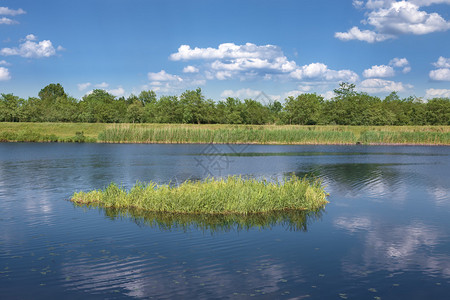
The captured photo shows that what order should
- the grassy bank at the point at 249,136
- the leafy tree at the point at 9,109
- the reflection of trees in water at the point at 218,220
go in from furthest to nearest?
the leafy tree at the point at 9,109, the grassy bank at the point at 249,136, the reflection of trees in water at the point at 218,220

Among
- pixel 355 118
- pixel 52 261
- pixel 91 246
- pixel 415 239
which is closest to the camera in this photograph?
pixel 52 261

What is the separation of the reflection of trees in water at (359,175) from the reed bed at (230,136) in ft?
116

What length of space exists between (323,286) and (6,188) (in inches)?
1030

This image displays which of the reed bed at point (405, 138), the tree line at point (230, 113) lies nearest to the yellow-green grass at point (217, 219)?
the reed bed at point (405, 138)

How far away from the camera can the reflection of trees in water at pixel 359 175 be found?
106 ft

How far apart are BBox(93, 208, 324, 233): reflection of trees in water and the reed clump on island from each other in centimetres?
47

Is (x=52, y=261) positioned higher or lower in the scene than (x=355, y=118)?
lower

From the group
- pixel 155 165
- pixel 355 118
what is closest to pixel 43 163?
pixel 155 165

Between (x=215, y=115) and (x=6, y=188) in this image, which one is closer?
(x=6, y=188)

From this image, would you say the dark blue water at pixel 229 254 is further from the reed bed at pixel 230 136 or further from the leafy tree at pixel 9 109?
the leafy tree at pixel 9 109

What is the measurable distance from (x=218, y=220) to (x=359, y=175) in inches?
901

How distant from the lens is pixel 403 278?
12.9 metres

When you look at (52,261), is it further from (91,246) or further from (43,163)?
(43,163)

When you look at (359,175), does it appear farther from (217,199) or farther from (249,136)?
(249,136)
